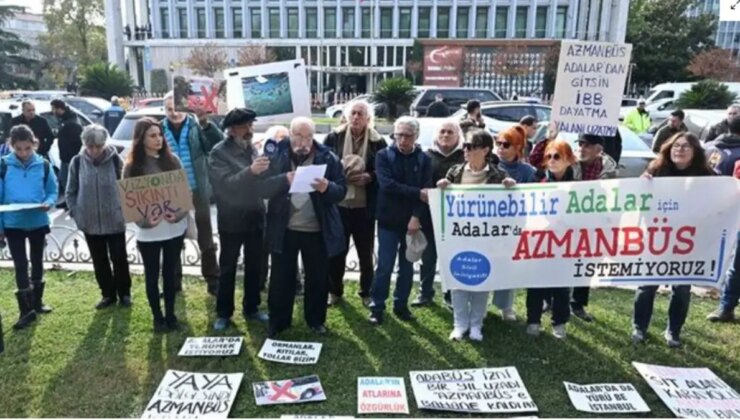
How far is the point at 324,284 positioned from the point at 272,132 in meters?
1.31

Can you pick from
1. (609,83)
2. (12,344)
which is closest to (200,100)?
(12,344)

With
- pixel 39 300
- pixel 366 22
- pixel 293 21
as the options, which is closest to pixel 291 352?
Answer: pixel 39 300

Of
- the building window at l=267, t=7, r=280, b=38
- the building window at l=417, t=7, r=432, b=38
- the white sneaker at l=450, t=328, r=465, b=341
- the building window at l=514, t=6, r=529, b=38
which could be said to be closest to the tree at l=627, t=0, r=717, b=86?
the building window at l=514, t=6, r=529, b=38

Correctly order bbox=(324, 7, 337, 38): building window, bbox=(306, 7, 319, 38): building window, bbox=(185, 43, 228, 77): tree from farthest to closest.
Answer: bbox=(306, 7, 319, 38): building window → bbox=(324, 7, 337, 38): building window → bbox=(185, 43, 228, 77): tree

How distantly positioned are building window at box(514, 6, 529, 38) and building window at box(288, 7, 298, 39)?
20.6 m

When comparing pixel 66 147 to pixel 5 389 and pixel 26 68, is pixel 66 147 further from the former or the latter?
pixel 26 68

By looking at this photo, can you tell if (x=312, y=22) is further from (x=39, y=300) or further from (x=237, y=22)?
(x=39, y=300)

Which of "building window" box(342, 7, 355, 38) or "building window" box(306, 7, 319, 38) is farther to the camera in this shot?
"building window" box(306, 7, 319, 38)

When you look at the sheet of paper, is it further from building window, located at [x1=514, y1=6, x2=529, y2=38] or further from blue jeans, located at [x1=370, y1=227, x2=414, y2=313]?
building window, located at [x1=514, y1=6, x2=529, y2=38]

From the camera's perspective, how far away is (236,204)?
4445mm

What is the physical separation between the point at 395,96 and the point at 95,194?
731 inches

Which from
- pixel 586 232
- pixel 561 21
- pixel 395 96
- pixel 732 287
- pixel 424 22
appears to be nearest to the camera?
pixel 586 232

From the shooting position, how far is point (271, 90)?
16.1 feet

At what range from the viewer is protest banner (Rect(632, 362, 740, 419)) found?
11.8 feet
